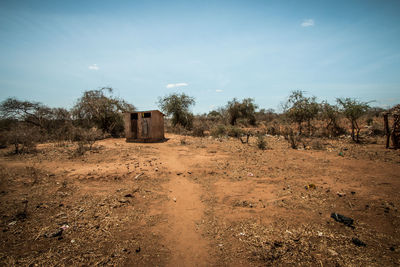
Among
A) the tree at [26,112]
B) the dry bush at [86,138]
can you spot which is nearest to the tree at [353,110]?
the dry bush at [86,138]

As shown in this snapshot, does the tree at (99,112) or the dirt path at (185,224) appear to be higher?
the tree at (99,112)

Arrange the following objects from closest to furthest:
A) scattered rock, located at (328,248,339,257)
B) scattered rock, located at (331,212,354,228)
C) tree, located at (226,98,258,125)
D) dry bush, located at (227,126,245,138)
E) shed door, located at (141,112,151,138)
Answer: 1. scattered rock, located at (328,248,339,257)
2. scattered rock, located at (331,212,354,228)
3. shed door, located at (141,112,151,138)
4. dry bush, located at (227,126,245,138)
5. tree, located at (226,98,258,125)

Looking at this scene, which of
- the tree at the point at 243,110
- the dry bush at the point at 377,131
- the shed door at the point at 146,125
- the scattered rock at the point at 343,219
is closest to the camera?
the scattered rock at the point at 343,219

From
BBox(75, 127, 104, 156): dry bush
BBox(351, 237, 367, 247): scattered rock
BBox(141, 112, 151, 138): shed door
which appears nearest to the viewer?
BBox(351, 237, 367, 247): scattered rock

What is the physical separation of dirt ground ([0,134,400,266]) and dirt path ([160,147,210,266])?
2cm

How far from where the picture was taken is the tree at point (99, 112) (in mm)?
14508

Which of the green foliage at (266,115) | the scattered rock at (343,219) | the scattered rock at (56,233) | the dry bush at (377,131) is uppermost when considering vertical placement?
the green foliage at (266,115)

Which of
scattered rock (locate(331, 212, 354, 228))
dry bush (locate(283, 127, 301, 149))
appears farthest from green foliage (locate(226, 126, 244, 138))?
scattered rock (locate(331, 212, 354, 228))

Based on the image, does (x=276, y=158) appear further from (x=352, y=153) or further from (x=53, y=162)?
(x=53, y=162)

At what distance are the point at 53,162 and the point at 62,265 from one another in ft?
18.0

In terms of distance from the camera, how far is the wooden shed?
11820 mm

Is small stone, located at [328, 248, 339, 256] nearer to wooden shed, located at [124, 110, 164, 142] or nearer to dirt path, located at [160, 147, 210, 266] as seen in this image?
dirt path, located at [160, 147, 210, 266]

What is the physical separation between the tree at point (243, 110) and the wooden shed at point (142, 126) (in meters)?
12.7

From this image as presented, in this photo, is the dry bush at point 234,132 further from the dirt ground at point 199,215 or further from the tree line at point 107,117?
the dirt ground at point 199,215
